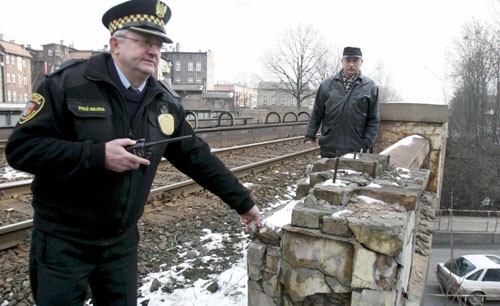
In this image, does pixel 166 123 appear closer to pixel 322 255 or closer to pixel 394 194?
pixel 322 255

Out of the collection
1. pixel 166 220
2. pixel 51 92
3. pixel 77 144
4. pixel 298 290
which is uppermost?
pixel 51 92

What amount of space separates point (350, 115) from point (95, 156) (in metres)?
3.44

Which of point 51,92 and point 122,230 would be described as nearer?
point 51,92

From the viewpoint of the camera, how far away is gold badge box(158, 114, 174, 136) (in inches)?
81.0

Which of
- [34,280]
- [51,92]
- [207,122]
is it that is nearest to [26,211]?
[34,280]

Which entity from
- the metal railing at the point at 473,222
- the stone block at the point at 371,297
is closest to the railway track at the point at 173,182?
the stone block at the point at 371,297

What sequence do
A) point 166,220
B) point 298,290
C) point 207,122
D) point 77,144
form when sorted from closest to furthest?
1. point 77,144
2. point 298,290
3. point 166,220
4. point 207,122

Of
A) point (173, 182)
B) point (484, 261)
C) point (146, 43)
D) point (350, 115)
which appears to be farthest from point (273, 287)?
point (484, 261)

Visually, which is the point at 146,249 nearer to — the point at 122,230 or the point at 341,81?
the point at 122,230

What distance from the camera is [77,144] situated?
167 centimetres

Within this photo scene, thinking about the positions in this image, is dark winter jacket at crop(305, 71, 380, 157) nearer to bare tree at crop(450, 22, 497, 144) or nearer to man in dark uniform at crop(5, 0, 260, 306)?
man in dark uniform at crop(5, 0, 260, 306)

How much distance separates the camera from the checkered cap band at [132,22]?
190 centimetres

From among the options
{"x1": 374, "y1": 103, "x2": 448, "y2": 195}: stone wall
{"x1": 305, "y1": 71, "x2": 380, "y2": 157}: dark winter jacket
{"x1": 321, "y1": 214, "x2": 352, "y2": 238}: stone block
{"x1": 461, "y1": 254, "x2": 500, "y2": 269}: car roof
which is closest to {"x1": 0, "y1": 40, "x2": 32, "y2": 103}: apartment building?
{"x1": 461, "y1": 254, "x2": 500, "y2": 269}: car roof

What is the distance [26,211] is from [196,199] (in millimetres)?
2367
